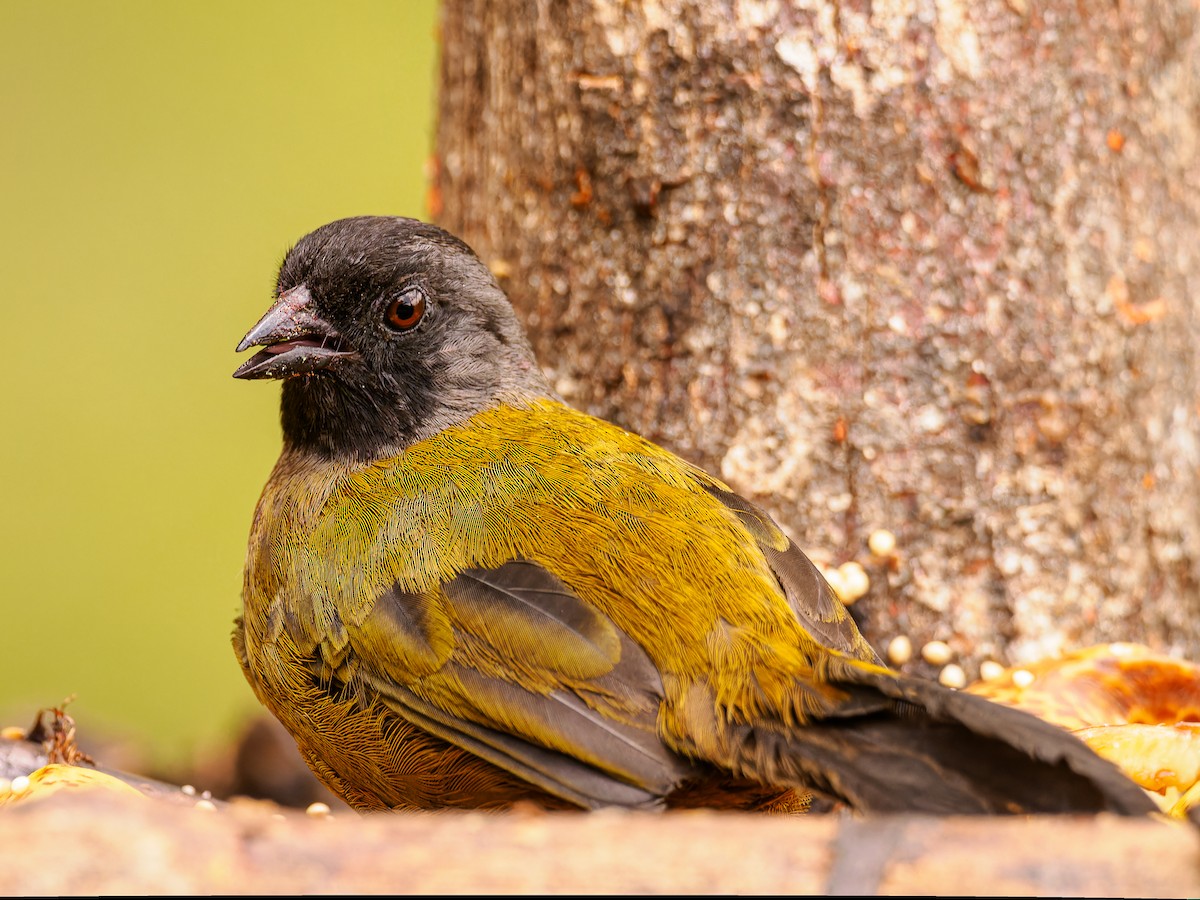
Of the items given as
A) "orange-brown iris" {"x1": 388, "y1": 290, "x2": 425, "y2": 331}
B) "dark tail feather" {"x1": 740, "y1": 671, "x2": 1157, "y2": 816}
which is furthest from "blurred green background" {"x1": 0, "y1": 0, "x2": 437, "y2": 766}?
"dark tail feather" {"x1": 740, "y1": 671, "x2": 1157, "y2": 816}

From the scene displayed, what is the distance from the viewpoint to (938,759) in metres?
1.74

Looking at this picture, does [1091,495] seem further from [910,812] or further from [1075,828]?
[1075,828]

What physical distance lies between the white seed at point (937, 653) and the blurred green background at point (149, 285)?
17.6ft

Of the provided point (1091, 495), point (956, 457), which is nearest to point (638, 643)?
point (956, 457)

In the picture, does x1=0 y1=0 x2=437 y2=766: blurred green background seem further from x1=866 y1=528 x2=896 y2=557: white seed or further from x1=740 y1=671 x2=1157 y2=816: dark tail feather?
x1=740 y1=671 x2=1157 y2=816: dark tail feather

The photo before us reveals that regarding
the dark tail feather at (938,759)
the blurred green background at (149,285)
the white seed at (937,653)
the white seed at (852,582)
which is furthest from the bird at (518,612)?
the blurred green background at (149,285)

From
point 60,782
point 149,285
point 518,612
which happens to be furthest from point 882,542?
point 149,285

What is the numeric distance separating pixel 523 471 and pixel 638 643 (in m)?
0.55

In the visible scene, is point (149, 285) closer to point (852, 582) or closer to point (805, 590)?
Result: point (852, 582)

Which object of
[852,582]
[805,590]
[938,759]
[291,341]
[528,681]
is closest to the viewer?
[938,759]

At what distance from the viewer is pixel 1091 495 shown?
308 centimetres

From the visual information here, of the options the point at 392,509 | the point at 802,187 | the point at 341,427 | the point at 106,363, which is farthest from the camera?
the point at 106,363

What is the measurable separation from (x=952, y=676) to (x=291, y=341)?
1710 millimetres

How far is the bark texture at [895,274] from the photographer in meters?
2.96
